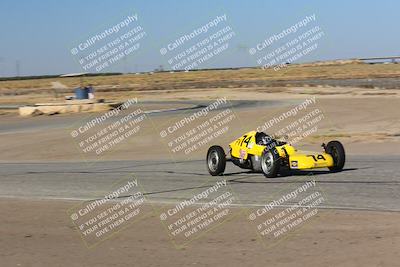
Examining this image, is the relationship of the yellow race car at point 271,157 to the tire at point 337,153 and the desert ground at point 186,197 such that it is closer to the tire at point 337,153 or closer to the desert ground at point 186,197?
the tire at point 337,153

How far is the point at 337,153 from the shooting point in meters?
13.3

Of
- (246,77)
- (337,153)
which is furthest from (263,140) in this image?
(246,77)

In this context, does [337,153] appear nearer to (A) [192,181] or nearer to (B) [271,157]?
(B) [271,157]

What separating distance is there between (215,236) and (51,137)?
73.4 feet

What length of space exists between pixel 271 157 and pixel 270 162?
0.13 m

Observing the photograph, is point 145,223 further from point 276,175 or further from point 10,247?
point 276,175

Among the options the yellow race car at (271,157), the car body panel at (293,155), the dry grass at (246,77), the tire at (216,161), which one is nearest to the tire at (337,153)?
the yellow race car at (271,157)

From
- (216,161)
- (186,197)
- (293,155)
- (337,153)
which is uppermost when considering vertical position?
(216,161)

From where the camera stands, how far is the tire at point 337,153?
13.3m

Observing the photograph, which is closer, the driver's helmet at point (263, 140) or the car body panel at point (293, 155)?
the car body panel at point (293, 155)

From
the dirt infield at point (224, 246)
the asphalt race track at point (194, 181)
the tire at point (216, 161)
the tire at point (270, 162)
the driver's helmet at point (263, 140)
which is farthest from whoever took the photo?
the tire at point (216, 161)

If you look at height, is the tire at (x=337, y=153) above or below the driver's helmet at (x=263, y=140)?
below

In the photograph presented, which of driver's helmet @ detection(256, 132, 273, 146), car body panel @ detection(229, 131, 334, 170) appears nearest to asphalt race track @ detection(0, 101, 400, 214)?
car body panel @ detection(229, 131, 334, 170)

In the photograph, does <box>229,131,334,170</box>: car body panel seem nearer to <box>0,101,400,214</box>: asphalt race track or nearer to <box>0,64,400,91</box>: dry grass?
<box>0,101,400,214</box>: asphalt race track
